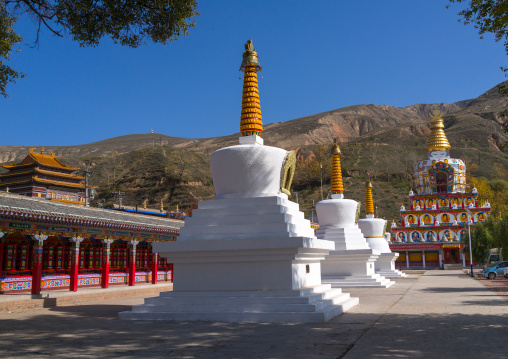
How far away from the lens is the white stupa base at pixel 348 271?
23156 millimetres

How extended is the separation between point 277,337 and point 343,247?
14929 millimetres

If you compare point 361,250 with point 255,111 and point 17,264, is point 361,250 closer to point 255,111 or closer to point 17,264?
point 255,111

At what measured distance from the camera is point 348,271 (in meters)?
23.6

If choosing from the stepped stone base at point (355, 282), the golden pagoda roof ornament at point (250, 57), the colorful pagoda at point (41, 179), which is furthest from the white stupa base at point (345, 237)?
the colorful pagoda at point (41, 179)

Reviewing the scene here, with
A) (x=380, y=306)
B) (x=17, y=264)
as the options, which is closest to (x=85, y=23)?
(x=380, y=306)

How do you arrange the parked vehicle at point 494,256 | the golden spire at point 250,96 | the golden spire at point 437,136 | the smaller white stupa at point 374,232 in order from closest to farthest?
the golden spire at point 250,96
the smaller white stupa at point 374,232
the parked vehicle at point 494,256
the golden spire at point 437,136

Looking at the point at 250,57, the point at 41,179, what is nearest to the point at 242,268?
the point at 250,57

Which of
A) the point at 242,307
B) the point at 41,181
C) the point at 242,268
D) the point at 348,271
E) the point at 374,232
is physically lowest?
the point at 242,307

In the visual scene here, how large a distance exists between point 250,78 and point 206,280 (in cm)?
648

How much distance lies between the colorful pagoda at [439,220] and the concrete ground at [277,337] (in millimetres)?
38382

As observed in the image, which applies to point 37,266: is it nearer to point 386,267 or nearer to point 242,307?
point 242,307

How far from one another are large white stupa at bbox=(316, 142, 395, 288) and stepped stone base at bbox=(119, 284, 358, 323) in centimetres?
1041

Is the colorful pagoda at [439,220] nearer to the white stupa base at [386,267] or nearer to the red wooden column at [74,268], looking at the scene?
the white stupa base at [386,267]

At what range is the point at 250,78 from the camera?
1515 centimetres
